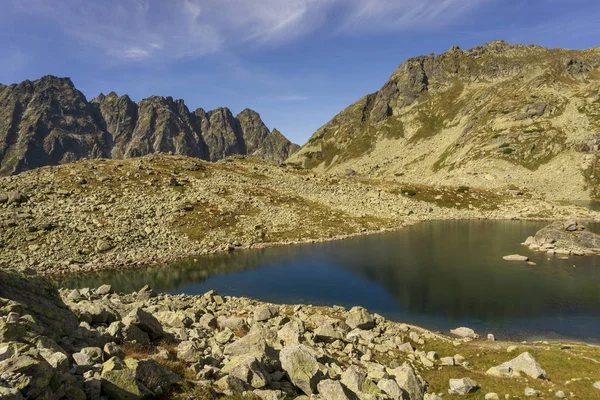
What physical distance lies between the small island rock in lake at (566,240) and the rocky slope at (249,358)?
1593 inches

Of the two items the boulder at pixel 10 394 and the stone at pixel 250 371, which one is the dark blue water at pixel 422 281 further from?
the boulder at pixel 10 394

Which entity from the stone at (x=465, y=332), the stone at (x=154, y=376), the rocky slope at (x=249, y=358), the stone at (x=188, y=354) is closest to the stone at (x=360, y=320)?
the rocky slope at (x=249, y=358)

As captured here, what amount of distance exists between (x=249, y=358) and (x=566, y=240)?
68.7 meters

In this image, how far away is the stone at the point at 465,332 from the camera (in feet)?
98.5

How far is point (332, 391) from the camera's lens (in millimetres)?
13430

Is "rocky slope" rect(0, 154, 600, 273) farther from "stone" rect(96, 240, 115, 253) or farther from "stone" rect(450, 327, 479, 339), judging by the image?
"stone" rect(450, 327, 479, 339)

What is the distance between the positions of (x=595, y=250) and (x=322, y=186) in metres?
65.5

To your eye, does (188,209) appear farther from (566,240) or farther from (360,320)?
(566,240)

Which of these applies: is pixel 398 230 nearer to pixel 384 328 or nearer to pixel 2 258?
pixel 384 328

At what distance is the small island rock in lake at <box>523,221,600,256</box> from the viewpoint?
5813 cm

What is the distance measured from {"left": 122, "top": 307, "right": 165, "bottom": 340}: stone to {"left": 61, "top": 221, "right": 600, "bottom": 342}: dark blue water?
23094 millimetres

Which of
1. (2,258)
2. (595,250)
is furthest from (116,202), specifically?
(595,250)

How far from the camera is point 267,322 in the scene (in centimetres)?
2967

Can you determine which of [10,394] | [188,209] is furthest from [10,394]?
[188,209]
